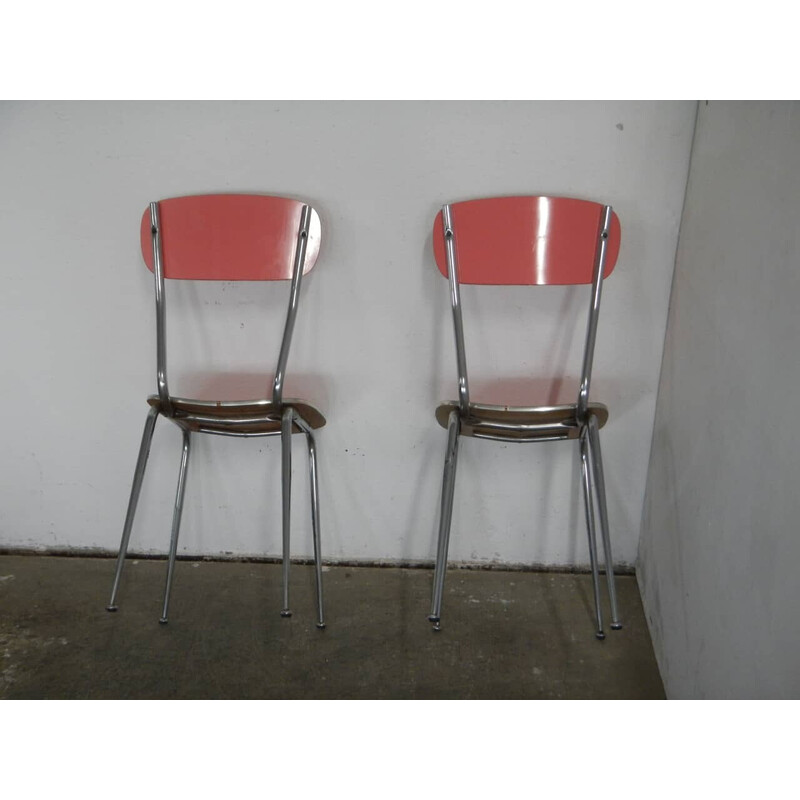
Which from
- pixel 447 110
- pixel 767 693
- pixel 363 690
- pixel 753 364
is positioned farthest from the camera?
pixel 447 110

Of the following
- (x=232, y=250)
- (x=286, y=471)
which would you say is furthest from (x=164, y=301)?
(x=286, y=471)

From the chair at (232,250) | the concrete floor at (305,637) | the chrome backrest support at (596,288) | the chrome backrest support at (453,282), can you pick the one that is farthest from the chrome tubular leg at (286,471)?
the chrome backrest support at (596,288)

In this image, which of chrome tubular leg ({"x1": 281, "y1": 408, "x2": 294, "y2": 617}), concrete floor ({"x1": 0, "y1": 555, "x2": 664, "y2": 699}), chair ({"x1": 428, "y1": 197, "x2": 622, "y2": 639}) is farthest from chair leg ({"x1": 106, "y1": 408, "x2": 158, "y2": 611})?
chair ({"x1": 428, "y1": 197, "x2": 622, "y2": 639})

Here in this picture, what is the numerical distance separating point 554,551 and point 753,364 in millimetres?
917

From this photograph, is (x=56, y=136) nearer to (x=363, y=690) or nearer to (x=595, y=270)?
(x=595, y=270)

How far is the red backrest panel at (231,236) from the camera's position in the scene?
1678 mm

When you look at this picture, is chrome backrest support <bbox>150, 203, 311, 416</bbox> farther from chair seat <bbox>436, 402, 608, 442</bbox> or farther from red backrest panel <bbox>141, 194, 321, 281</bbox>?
chair seat <bbox>436, 402, 608, 442</bbox>

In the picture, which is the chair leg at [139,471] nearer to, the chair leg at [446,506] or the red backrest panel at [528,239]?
the chair leg at [446,506]

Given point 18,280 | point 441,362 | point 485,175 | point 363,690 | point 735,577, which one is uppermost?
point 485,175

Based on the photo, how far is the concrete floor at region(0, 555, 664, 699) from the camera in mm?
1543

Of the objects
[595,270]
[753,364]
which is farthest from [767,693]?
[595,270]

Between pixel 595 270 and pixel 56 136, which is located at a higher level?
pixel 56 136

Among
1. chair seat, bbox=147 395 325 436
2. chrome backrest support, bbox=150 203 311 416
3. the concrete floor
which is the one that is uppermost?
chrome backrest support, bbox=150 203 311 416

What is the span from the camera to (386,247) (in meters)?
1.78
